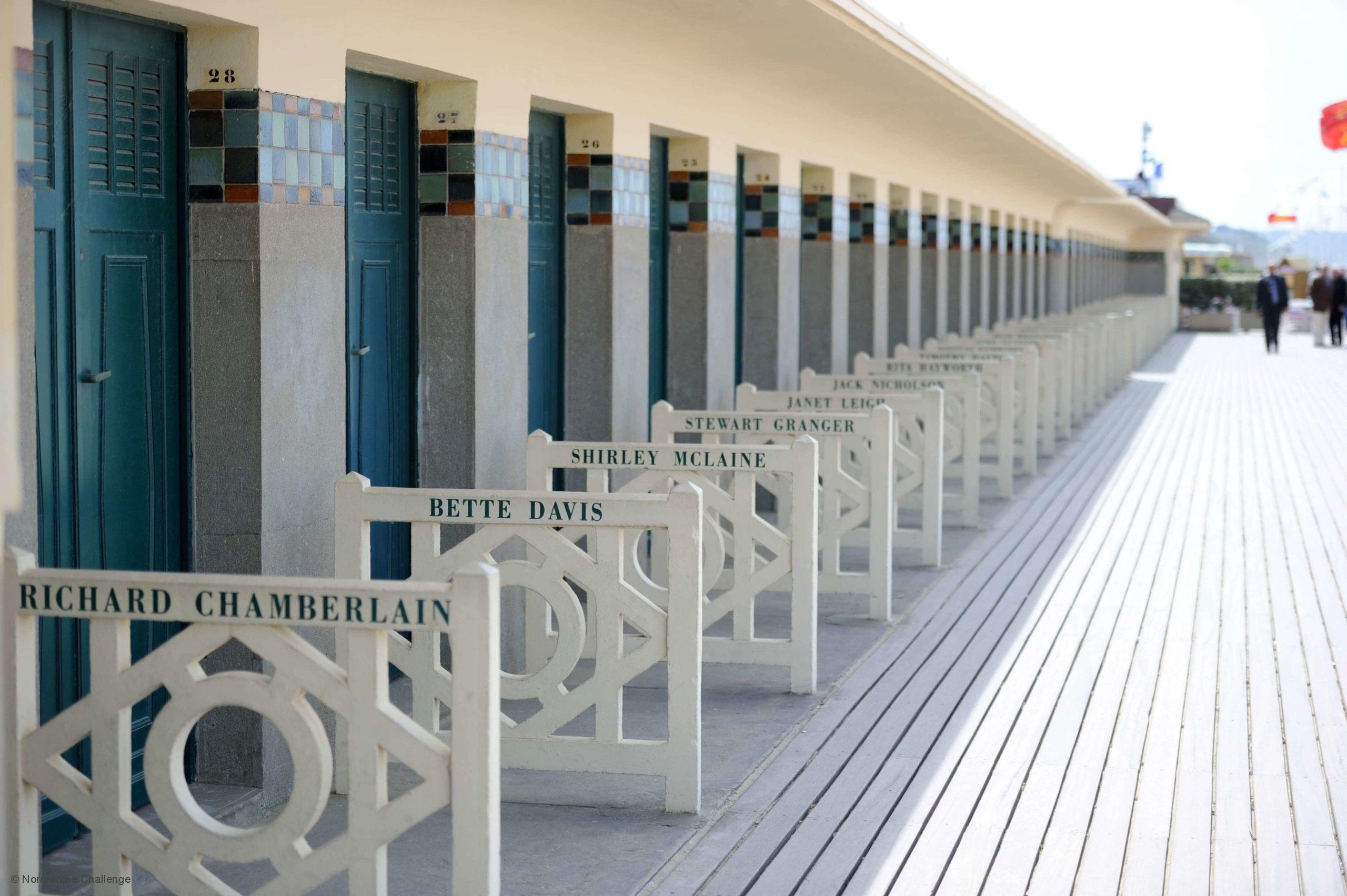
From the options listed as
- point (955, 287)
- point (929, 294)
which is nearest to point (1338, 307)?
point (955, 287)

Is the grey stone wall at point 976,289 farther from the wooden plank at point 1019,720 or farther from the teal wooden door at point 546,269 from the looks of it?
the teal wooden door at point 546,269

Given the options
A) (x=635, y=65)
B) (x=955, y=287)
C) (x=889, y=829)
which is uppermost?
(x=635, y=65)

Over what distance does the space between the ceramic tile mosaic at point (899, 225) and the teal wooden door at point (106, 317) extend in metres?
10.2

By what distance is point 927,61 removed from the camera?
961cm

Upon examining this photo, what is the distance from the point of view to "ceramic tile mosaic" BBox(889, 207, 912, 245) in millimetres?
14328

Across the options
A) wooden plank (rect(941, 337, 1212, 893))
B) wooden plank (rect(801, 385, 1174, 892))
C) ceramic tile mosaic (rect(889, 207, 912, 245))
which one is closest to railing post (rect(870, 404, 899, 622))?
wooden plank (rect(941, 337, 1212, 893))

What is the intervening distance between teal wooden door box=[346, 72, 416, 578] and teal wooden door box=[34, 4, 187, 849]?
1086 millimetres

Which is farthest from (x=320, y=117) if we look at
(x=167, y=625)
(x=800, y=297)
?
(x=800, y=297)

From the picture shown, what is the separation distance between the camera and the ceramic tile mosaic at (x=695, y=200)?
905 cm

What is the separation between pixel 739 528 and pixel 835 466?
1.33 metres

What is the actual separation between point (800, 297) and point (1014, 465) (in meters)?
2.34

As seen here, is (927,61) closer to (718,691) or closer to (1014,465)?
(1014,465)

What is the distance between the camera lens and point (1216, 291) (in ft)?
152

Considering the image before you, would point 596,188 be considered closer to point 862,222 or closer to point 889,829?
point 889,829
